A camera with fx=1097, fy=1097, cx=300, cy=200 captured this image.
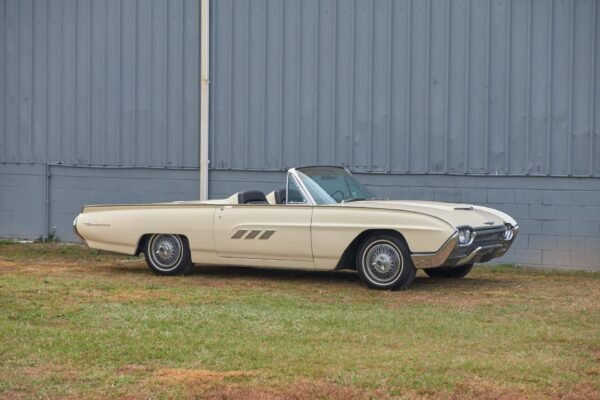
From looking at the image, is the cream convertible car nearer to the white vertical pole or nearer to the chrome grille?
the chrome grille

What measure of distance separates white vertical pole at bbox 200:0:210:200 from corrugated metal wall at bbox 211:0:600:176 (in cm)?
19

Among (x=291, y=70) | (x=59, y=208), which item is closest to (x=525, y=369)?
(x=291, y=70)

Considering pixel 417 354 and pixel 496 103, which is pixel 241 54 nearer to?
pixel 496 103

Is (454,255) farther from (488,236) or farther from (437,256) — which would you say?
(488,236)

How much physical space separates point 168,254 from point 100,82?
5.92m

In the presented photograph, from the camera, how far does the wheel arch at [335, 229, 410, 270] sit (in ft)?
36.9

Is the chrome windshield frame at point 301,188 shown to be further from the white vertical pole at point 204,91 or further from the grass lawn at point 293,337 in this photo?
the white vertical pole at point 204,91

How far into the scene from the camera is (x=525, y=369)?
719 cm

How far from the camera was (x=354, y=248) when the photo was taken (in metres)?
11.6

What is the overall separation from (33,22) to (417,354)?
496 inches

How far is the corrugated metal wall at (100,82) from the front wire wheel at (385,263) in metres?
6.00

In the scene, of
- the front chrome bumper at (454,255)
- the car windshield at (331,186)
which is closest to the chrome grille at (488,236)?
the front chrome bumper at (454,255)

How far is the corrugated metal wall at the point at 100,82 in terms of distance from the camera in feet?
55.7

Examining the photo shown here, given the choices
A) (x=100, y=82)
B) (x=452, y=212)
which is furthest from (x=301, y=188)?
(x=100, y=82)
